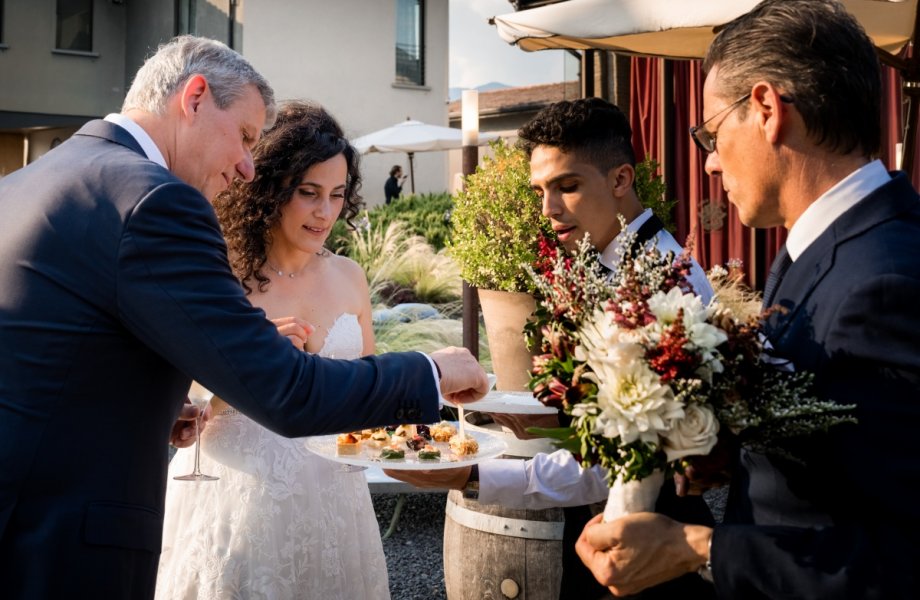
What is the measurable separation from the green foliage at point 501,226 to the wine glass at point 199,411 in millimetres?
1300

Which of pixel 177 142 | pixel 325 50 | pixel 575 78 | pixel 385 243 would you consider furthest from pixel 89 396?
pixel 325 50

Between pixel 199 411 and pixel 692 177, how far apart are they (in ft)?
19.2

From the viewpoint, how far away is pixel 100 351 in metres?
2.08

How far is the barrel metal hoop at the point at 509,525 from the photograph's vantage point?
3.50m

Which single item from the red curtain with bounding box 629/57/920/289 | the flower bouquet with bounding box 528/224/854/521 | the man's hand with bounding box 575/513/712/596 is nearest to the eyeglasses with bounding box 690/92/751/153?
the flower bouquet with bounding box 528/224/854/521

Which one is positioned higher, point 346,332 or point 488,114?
point 488,114

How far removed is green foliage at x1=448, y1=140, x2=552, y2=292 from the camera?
12.5 feet

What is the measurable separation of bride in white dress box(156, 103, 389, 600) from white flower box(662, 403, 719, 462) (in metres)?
1.56

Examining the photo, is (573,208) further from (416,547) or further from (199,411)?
(416,547)

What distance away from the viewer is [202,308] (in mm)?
2047

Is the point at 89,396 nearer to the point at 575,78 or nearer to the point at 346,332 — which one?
the point at 346,332

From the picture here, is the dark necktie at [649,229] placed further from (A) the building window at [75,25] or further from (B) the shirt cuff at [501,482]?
(A) the building window at [75,25]

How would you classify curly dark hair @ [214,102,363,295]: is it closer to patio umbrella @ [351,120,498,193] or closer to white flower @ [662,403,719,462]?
white flower @ [662,403,719,462]

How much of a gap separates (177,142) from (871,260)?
1.68 m
